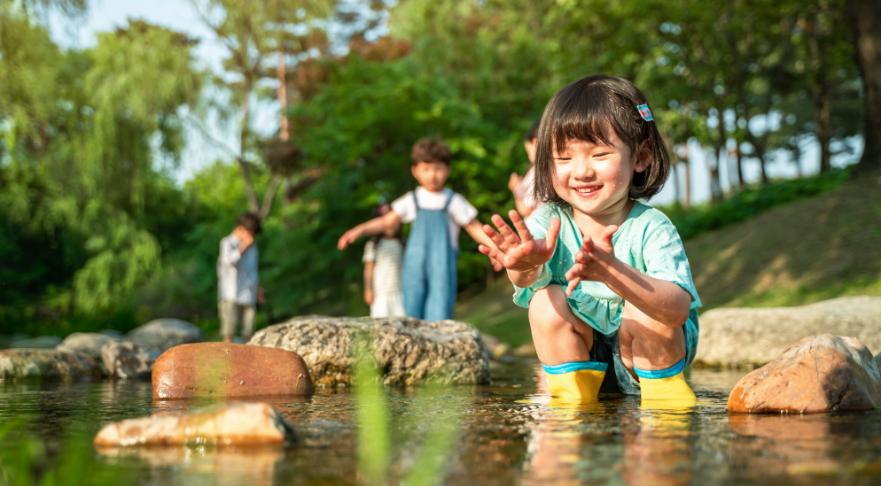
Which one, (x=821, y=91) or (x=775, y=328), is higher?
(x=821, y=91)

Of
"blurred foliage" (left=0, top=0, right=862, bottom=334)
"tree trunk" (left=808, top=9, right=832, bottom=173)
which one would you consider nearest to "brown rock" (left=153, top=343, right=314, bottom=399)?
"blurred foliage" (left=0, top=0, right=862, bottom=334)

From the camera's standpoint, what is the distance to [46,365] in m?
5.44

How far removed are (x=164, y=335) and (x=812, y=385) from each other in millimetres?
9277

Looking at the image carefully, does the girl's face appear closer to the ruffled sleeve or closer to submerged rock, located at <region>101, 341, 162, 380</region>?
the ruffled sleeve

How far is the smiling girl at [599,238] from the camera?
9.16 feet

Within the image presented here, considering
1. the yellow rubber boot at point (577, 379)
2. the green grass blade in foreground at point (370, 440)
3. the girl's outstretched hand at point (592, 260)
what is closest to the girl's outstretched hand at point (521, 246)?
the girl's outstretched hand at point (592, 260)

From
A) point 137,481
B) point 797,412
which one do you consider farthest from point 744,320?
point 137,481

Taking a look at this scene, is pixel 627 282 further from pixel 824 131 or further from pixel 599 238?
pixel 824 131

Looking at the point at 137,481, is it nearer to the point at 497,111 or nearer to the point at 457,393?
the point at 457,393

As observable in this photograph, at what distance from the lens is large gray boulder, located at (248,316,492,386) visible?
15.1 feet

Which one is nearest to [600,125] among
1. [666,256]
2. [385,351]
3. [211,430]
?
[666,256]

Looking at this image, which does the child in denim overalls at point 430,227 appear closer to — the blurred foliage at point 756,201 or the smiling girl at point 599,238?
the smiling girl at point 599,238

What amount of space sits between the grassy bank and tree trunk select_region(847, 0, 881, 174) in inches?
28.2

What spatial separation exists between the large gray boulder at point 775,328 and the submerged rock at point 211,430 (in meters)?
5.40
